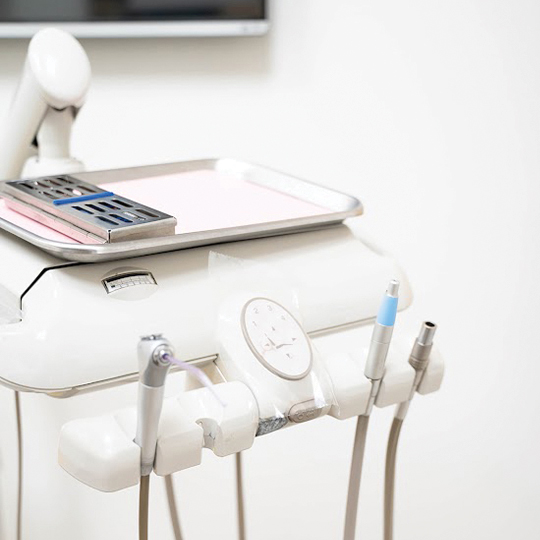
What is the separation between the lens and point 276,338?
778 mm

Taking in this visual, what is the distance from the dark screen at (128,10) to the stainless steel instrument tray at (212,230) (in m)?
0.90

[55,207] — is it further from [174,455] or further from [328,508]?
[328,508]

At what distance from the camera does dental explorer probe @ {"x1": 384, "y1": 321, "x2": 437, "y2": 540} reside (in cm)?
83

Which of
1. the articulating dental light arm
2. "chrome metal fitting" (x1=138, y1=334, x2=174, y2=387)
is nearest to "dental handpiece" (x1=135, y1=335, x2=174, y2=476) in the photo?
"chrome metal fitting" (x1=138, y1=334, x2=174, y2=387)

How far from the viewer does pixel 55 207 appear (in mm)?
787

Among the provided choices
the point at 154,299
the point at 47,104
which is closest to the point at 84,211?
the point at 154,299

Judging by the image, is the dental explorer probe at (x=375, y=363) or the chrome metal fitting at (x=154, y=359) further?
the dental explorer probe at (x=375, y=363)

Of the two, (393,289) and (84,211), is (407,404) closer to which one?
(393,289)

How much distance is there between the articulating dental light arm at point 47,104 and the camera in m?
1.02

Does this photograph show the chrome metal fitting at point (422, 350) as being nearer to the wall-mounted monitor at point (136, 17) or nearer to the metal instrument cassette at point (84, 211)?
the metal instrument cassette at point (84, 211)

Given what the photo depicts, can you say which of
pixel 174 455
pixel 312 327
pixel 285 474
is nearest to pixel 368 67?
pixel 285 474

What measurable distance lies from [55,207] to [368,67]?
4.59 ft

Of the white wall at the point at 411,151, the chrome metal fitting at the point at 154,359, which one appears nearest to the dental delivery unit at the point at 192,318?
the chrome metal fitting at the point at 154,359

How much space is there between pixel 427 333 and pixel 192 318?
24 centimetres
